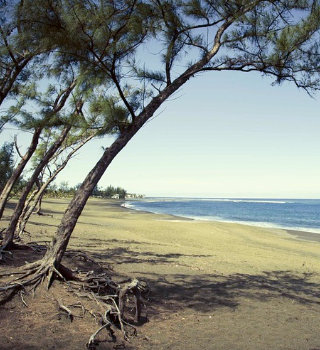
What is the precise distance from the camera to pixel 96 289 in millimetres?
5617

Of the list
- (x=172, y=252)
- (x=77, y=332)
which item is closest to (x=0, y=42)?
(x=77, y=332)

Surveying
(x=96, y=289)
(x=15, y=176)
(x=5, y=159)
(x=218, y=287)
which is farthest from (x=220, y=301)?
(x=5, y=159)

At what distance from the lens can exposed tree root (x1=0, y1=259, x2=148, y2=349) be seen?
15.3 ft

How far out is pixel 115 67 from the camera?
5.89 m

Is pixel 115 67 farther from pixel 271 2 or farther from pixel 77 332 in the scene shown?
pixel 77 332

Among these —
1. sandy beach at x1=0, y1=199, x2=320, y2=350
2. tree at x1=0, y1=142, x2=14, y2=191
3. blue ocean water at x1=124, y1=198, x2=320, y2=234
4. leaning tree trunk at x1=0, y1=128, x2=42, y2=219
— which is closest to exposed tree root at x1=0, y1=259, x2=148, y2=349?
sandy beach at x1=0, y1=199, x2=320, y2=350

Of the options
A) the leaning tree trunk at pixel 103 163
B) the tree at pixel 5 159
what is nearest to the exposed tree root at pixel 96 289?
the leaning tree trunk at pixel 103 163

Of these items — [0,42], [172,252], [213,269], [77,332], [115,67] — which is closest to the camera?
[77,332]

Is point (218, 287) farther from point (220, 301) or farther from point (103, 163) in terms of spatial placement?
point (103, 163)

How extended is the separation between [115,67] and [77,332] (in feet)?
13.3

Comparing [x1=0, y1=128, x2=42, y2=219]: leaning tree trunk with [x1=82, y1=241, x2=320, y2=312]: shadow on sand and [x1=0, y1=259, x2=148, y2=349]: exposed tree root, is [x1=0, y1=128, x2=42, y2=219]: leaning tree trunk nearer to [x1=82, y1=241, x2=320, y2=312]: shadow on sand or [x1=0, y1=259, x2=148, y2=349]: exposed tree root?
[x1=82, y1=241, x2=320, y2=312]: shadow on sand

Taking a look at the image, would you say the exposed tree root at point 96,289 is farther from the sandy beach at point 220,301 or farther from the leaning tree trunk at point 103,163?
the sandy beach at point 220,301

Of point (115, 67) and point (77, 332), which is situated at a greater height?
point (115, 67)

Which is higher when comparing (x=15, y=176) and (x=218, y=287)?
(x=15, y=176)
